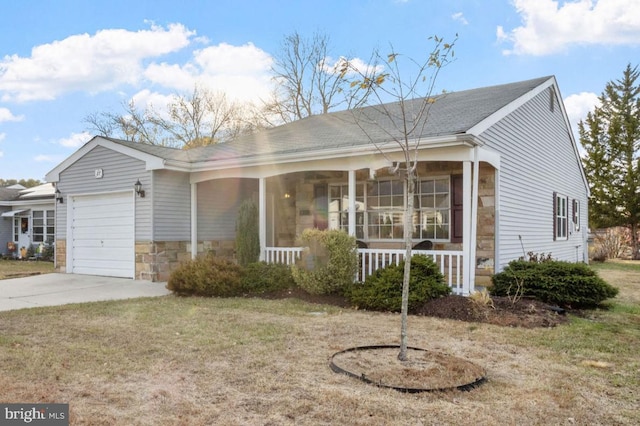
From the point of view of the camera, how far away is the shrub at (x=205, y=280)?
7980mm

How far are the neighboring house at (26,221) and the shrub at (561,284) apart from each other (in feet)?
55.6

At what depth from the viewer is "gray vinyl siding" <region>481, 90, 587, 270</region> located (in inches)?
357

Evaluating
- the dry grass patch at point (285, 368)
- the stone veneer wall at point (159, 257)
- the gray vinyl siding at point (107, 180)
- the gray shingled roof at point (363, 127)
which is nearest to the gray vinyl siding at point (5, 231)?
the gray vinyl siding at point (107, 180)

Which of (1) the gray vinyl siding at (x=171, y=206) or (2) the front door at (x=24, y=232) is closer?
(1) the gray vinyl siding at (x=171, y=206)

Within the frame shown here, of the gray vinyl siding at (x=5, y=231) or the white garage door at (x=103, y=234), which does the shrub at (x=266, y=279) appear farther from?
the gray vinyl siding at (x=5, y=231)

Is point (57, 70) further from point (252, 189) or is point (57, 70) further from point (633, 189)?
point (633, 189)

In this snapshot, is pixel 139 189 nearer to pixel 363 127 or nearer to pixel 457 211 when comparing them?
pixel 363 127

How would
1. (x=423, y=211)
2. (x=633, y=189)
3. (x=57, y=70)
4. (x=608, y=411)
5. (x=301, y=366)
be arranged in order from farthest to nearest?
(x=633, y=189)
(x=57, y=70)
(x=423, y=211)
(x=301, y=366)
(x=608, y=411)

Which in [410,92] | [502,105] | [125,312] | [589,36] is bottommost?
[125,312]

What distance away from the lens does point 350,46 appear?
69.6ft

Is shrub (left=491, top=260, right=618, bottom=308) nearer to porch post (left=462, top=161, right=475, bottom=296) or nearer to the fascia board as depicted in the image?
porch post (left=462, top=161, right=475, bottom=296)

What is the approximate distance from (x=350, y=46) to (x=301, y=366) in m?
19.6

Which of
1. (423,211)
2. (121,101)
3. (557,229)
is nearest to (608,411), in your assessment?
(423,211)

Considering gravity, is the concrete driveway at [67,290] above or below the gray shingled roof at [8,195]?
below
